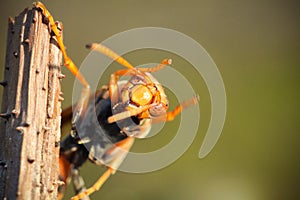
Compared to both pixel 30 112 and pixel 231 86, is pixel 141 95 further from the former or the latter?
pixel 231 86

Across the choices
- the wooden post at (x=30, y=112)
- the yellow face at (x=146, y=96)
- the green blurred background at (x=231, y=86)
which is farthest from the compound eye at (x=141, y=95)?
the green blurred background at (x=231, y=86)

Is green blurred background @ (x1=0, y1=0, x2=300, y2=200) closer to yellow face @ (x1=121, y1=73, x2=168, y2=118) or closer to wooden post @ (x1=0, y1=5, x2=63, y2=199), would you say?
yellow face @ (x1=121, y1=73, x2=168, y2=118)

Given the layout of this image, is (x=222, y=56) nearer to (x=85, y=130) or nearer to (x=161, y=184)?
(x=161, y=184)

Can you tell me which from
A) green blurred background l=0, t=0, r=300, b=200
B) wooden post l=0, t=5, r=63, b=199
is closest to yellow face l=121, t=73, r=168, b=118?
wooden post l=0, t=5, r=63, b=199

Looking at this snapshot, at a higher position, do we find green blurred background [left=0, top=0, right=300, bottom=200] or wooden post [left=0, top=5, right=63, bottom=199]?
green blurred background [left=0, top=0, right=300, bottom=200]

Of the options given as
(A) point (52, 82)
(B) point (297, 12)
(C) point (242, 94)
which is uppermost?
(B) point (297, 12)

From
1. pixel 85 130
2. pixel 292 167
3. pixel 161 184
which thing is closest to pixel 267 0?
pixel 292 167

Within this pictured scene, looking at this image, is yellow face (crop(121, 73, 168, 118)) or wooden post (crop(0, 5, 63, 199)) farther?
yellow face (crop(121, 73, 168, 118))
